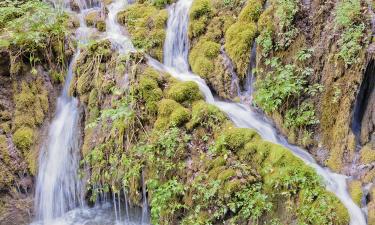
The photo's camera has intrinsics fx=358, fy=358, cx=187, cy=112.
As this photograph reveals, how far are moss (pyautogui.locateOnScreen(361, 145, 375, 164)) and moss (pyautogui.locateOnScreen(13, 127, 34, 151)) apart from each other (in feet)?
18.7

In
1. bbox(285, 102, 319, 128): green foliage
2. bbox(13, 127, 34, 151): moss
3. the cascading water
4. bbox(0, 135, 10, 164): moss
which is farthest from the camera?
bbox(13, 127, 34, 151): moss

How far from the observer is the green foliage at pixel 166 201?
511cm

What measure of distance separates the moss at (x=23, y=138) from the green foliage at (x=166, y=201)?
9.88ft

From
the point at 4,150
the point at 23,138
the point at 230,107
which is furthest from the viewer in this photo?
the point at 23,138

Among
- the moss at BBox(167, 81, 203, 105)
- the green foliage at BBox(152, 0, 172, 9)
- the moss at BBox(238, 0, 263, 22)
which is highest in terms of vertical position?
the green foliage at BBox(152, 0, 172, 9)

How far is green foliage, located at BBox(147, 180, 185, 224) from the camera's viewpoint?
5114 millimetres

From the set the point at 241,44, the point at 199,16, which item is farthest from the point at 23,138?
the point at 241,44

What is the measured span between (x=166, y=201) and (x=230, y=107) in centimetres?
204

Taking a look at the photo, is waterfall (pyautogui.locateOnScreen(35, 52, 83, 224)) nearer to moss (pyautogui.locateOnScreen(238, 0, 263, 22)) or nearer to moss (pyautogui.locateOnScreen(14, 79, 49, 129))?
moss (pyautogui.locateOnScreen(14, 79, 49, 129))

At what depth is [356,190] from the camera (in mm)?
4656

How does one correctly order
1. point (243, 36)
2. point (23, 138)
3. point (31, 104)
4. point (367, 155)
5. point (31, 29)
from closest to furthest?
point (367, 155), point (243, 36), point (23, 138), point (31, 104), point (31, 29)

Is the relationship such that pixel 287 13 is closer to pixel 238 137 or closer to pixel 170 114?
pixel 238 137

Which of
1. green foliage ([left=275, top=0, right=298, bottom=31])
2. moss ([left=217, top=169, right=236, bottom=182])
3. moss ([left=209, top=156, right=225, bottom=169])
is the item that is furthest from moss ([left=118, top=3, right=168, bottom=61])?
moss ([left=217, top=169, right=236, bottom=182])

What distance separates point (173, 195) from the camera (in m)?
5.21
